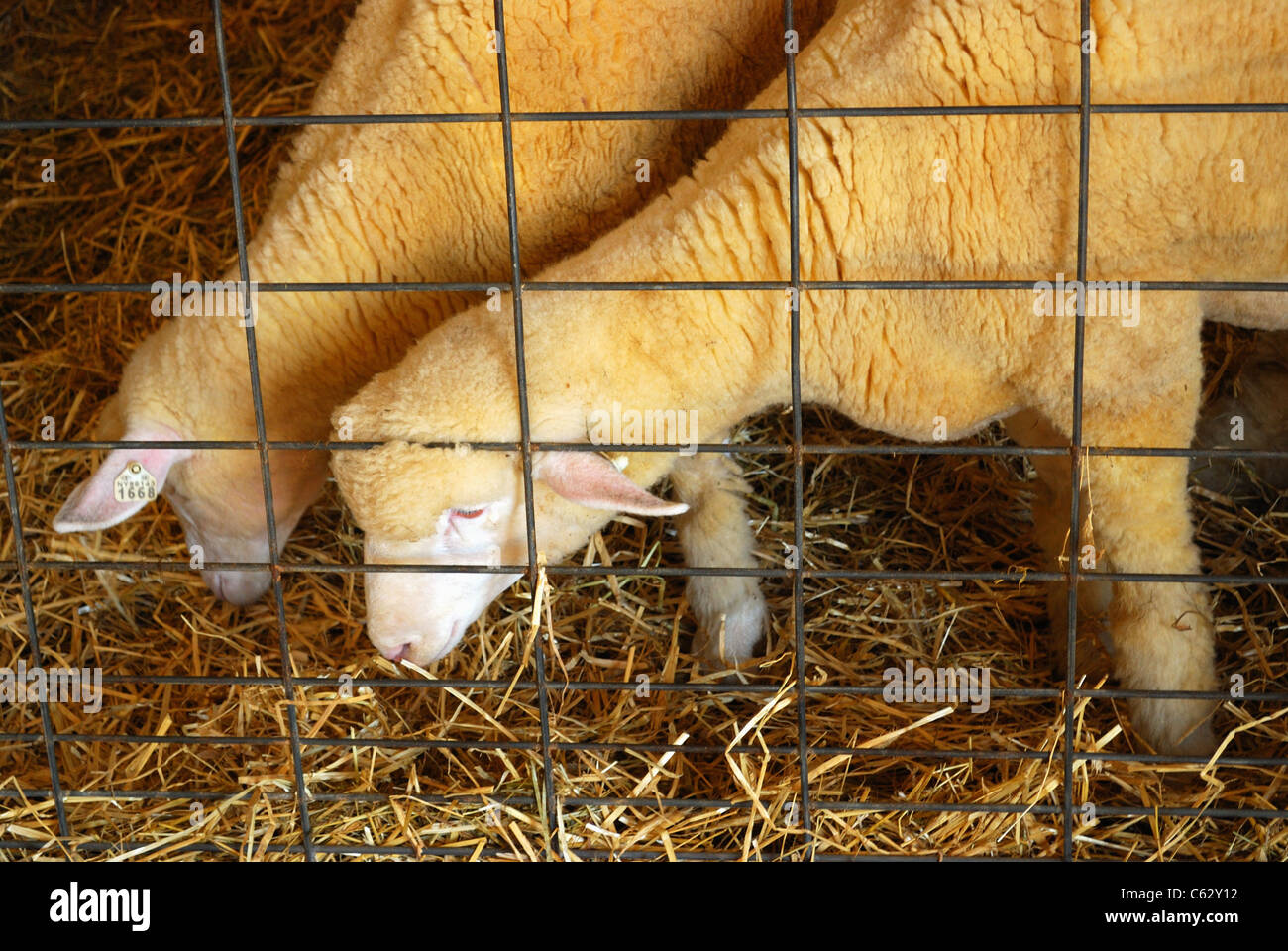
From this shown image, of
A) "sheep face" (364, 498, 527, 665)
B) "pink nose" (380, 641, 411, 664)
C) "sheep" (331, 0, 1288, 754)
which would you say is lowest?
"pink nose" (380, 641, 411, 664)

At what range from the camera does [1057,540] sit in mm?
3662

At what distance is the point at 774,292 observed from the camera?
9.95 feet

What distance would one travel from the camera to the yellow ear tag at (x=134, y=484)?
11.3 feet

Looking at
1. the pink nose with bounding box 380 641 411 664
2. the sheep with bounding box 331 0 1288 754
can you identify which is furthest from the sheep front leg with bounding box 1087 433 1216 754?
the pink nose with bounding box 380 641 411 664

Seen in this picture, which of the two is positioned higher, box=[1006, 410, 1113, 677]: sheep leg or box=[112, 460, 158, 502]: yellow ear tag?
box=[112, 460, 158, 502]: yellow ear tag

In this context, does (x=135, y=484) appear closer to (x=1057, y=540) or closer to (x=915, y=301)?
(x=915, y=301)

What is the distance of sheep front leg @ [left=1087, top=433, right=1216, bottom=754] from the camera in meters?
3.06

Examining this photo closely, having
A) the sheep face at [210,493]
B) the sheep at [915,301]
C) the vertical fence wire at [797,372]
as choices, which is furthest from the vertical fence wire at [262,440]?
the vertical fence wire at [797,372]

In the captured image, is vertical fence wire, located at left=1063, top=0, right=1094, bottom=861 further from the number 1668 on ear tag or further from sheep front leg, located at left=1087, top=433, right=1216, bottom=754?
the number 1668 on ear tag

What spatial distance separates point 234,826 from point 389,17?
2.42 m

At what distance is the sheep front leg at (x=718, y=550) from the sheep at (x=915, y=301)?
888mm

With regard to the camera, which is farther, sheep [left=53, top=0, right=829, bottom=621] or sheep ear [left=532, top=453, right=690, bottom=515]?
sheep [left=53, top=0, right=829, bottom=621]

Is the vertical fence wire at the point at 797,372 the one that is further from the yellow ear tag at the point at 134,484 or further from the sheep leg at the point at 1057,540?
the yellow ear tag at the point at 134,484
